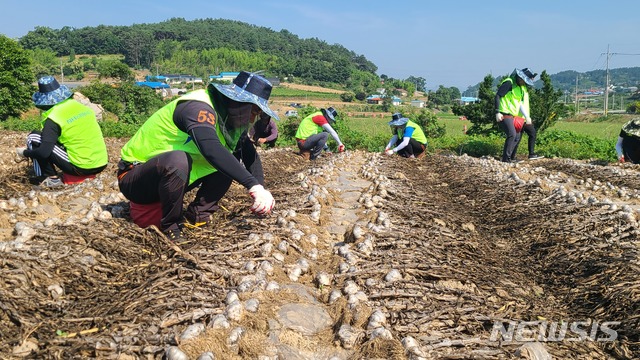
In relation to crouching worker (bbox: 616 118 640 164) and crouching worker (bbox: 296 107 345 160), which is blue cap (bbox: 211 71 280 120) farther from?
crouching worker (bbox: 616 118 640 164)

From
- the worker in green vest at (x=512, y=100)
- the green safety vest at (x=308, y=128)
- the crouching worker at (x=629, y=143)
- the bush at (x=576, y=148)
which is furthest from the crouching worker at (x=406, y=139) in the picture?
the bush at (x=576, y=148)

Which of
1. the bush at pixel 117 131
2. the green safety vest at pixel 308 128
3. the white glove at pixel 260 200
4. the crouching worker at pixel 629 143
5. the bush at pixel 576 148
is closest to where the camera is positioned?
the white glove at pixel 260 200

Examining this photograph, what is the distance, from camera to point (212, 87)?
10.7ft

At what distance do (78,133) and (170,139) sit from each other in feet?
8.49

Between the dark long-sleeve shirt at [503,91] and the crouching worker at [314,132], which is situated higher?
the dark long-sleeve shirt at [503,91]

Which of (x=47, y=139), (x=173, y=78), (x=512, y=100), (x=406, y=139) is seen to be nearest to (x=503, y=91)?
(x=512, y=100)

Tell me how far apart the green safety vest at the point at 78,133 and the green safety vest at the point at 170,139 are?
2093 millimetres

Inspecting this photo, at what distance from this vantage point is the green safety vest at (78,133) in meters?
5.20

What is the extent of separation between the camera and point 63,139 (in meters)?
5.34

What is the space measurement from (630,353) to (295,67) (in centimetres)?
11376

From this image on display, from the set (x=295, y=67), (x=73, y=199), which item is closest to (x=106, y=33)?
(x=295, y=67)

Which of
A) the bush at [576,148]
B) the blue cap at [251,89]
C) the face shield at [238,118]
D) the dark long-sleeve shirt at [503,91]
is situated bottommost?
the bush at [576,148]

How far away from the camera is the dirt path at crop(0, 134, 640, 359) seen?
2.02m

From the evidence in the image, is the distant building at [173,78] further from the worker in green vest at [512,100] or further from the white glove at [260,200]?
the white glove at [260,200]
